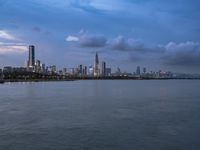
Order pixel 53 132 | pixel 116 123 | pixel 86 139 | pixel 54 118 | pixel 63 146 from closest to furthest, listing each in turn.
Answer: pixel 63 146 → pixel 86 139 → pixel 53 132 → pixel 116 123 → pixel 54 118

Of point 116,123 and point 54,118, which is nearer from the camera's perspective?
point 116,123

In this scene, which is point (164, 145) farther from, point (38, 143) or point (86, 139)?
point (38, 143)

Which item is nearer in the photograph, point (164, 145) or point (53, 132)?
point (164, 145)

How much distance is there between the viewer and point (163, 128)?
2370 cm

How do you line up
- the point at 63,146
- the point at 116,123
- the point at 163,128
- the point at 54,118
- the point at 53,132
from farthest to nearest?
the point at 54,118 → the point at 116,123 → the point at 163,128 → the point at 53,132 → the point at 63,146

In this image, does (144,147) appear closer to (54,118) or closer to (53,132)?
(53,132)

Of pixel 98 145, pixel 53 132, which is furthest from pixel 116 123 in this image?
pixel 98 145

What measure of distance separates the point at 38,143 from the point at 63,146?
1504 mm

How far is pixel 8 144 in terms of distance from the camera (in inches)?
736

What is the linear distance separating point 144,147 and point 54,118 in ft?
39.7

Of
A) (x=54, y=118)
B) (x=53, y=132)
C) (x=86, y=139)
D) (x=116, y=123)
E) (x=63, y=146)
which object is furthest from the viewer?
(x=54, y=118)

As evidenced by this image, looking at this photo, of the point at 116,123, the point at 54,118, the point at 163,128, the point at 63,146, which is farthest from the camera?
the point at 54,118

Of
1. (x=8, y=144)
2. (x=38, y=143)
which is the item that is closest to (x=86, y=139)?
(x=38, y=143)

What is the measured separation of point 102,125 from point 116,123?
1.30m
